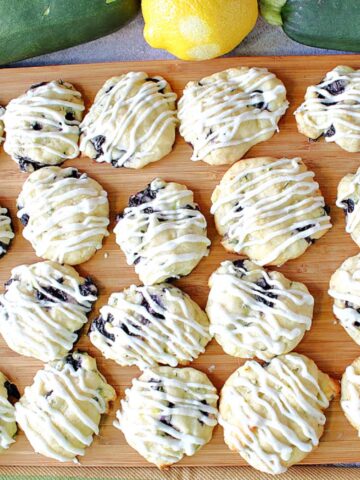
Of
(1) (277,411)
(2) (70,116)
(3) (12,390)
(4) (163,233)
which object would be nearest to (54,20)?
(2) (70,116)

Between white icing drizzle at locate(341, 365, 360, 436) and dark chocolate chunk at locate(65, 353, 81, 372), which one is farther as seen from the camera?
dark chocolate chunk at locate(65, 353, 81, 372)

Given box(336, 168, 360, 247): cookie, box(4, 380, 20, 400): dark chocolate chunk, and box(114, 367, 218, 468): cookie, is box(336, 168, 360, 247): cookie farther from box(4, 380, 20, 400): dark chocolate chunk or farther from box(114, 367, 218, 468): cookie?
box(4, 380, 20, 400): dark chocolate chunk

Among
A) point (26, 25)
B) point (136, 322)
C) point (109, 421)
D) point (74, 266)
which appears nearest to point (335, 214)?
point (136, 322)

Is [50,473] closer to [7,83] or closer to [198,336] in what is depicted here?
[198,336]

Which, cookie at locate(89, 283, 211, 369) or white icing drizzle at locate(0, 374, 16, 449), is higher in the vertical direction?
cookie at locate(89, 283, 211, 369)

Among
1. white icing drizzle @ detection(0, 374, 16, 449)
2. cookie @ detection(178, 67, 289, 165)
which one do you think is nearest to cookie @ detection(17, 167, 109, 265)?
cookie @ detection(178, 67, 289, 165)
